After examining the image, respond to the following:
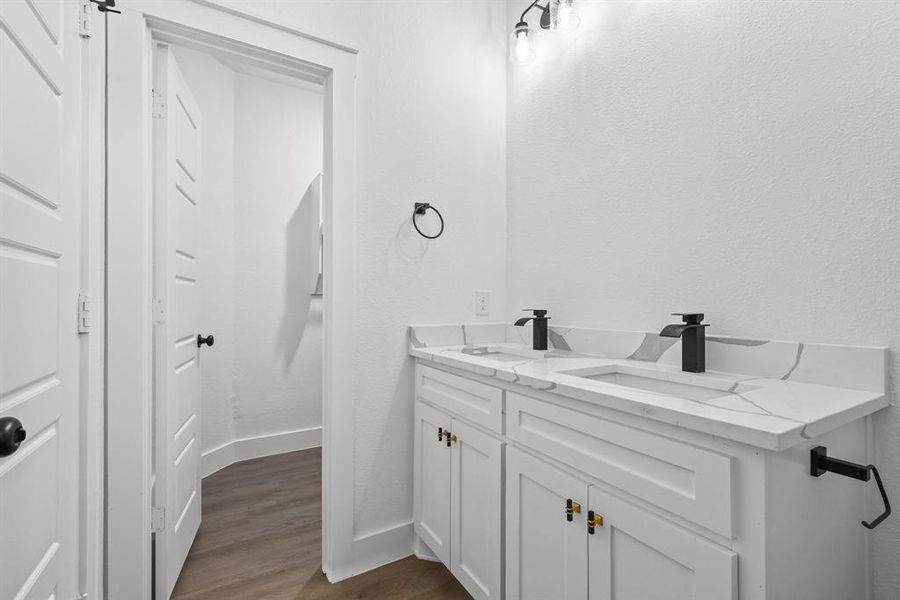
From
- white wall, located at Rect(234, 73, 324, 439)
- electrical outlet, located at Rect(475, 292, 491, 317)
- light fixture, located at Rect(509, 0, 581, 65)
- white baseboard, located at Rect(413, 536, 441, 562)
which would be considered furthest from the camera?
white wall, located at Rect(234, 73, 324, 439)

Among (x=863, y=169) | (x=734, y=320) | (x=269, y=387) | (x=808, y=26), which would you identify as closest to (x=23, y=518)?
(x=734, y=320)

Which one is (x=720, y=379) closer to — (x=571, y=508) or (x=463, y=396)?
(x=571, y=508)

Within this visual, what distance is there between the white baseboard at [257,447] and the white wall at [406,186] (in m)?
1.43

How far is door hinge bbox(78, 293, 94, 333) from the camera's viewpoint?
1.13 m

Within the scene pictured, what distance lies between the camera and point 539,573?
3.94 ft

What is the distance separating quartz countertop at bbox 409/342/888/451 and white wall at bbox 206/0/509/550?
0.48 meters

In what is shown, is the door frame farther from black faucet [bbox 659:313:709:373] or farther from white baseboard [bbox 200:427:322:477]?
black faucet [bbox 659:313:709:373]

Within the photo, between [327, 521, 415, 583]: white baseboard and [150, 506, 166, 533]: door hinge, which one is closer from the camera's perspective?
[150, 506, 166, 533]: door hinge

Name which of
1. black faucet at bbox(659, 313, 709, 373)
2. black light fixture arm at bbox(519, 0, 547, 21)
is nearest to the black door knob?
black faucet at bbox(659, 313, 709, 373)

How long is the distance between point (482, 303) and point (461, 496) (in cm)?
87

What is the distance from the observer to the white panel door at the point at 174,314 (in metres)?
1.55

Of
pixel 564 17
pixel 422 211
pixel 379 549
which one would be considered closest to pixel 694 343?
pixel 422 211

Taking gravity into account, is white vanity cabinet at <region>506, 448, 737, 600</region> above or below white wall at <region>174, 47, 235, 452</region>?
below

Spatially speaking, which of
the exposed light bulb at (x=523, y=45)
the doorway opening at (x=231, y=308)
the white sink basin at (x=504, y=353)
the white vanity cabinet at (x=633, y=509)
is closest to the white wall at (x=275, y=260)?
the doorway opening at (x=231, y=308)
